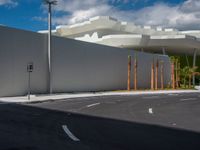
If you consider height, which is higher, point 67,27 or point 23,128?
point 67,27

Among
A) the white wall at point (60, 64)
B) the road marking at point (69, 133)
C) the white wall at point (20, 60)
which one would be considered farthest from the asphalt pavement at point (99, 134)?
the white wall at point (60, 64)

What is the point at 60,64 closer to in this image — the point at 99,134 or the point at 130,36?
the point at 99,134

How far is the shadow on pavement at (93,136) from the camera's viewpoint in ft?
26.2

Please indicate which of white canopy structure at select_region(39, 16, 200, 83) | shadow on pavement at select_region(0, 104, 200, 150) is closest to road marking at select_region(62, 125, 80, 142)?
shadow on pavement at select_region(0, 104, 200, 150)

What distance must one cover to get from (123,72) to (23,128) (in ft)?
116

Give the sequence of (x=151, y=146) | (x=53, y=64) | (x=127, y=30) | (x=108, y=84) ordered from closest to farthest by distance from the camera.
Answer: (x=151, y=146) → (x=53, y=64) → (x=108, y=84) → (x=127, y=30)

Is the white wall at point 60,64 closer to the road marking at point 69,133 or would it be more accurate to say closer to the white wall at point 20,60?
the white wall at point 20,60

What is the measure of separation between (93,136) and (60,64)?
24.5 meters

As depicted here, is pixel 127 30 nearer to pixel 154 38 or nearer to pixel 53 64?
pixel 154 38

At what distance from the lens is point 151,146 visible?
8.09 m

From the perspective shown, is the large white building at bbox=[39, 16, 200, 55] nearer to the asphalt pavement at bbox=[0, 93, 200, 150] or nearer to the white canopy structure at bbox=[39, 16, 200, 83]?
the white canopy structure at bbox=[39, 16, 200, 83]

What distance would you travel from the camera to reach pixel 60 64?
110 feet

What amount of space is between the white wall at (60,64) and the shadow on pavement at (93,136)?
1606cm

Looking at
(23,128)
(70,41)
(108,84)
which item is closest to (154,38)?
(108,84)
